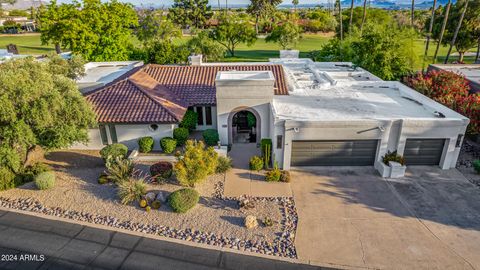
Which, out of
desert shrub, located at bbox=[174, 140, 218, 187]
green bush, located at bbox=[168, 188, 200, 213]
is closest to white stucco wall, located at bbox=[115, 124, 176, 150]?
desert shrub, located at bbox=[174, 140, 218, 187]

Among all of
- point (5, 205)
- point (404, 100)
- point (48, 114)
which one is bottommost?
point (5, 205)

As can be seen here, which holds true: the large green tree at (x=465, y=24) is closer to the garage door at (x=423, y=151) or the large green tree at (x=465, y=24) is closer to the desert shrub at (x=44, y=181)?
the garage door at (x=423, y=151)

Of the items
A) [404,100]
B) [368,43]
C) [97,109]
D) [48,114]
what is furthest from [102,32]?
[404,100]

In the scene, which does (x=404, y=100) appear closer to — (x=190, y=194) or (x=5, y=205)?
(x=190, y=194)

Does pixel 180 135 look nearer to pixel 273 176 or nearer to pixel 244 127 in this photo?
pixel 244 127

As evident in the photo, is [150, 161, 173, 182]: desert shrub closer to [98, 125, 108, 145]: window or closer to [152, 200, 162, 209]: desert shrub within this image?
[152, 200, 162, 209]: desert shrub

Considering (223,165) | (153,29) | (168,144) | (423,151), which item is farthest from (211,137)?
(153,29)
